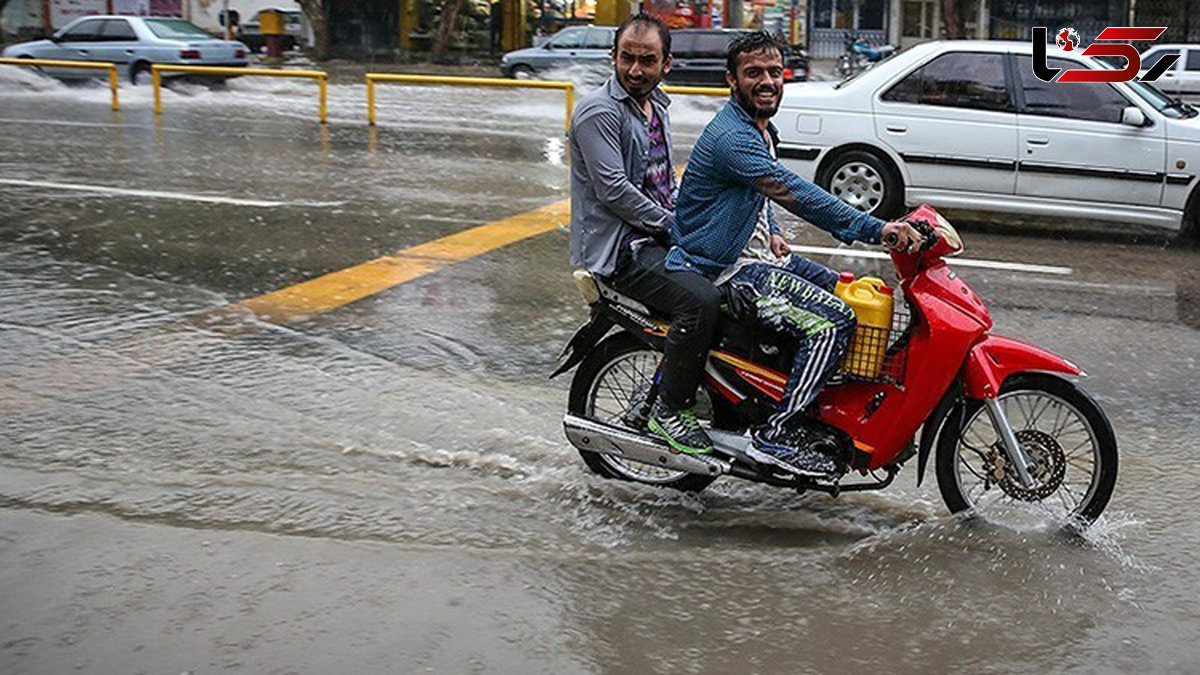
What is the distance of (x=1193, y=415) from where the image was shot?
6.40 meters

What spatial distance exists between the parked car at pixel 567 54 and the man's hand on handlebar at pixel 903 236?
2444 cm

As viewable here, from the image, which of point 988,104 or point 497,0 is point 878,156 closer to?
point 988,104

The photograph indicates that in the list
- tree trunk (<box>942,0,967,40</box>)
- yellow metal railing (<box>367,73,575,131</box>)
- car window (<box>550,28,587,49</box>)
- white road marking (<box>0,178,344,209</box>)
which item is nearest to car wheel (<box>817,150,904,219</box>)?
white road marking (<box>0,178,344,209</box>)

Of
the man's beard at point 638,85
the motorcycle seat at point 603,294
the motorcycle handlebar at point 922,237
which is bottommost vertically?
the motorcycle seat at point 603,294

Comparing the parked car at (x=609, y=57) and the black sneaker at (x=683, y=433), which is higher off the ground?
the parked car at (x=609, y=57)

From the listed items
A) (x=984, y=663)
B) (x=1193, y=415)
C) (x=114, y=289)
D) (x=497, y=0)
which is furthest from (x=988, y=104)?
(x=497, y=0)

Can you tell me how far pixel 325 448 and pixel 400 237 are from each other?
4.71 metres

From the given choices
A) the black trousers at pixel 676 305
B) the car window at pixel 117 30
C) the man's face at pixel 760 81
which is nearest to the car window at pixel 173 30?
the car window at pixel 117 30

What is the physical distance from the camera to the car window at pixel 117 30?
82.9 feet

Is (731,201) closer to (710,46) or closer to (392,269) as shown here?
(392,269)

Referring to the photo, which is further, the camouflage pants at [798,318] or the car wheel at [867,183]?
the car wheel at [867,183]

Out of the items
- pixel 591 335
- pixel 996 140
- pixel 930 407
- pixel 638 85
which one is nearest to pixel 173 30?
pixel 996 140

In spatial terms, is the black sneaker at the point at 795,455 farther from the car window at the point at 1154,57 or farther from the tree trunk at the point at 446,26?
the tree trunk at the point at 446,26

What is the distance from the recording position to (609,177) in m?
4.89
